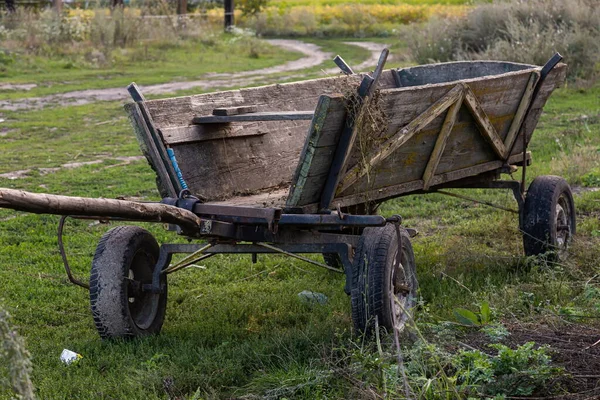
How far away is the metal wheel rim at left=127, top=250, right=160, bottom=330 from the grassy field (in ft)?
0.58

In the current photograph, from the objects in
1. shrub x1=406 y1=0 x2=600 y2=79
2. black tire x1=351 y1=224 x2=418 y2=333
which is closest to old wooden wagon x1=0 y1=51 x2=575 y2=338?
black tire x1=351 y1=224 x2=418 y2=333

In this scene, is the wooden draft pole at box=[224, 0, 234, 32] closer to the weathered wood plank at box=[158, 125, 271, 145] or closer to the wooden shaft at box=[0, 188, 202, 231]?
the weathered wood plank at box=[158, 125, 271, 145]

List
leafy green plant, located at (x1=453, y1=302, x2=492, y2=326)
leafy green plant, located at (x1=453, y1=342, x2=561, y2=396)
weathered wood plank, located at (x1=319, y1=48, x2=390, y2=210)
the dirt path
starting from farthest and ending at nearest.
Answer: the dirt path < weathered wood plank, located at (x1=319, y1=48, x2=390, y2=210) < leafy green plant, located at (x1=453, y1=302, x2=492, y2=326) < leafy green plant, located at (x1=453, y1=342, x2=561, y2=396)

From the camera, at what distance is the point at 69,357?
5102 mm

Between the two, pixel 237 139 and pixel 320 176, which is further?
pixel 237 139

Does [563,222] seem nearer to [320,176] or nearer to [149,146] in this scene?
[320,176]

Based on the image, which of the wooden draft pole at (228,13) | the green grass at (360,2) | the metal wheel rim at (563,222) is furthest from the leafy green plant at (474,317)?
the green grass at (360,2)

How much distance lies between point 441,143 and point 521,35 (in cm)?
1238

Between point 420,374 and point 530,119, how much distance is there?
11.5 feet

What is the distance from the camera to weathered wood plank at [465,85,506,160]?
6062 mm

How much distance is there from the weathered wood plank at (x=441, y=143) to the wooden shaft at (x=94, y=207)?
1682 millimetres

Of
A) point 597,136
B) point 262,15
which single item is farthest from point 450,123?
point 262,15

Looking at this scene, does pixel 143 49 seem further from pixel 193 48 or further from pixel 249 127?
pixel 249 127

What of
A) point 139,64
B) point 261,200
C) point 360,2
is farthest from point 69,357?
point 360,2
